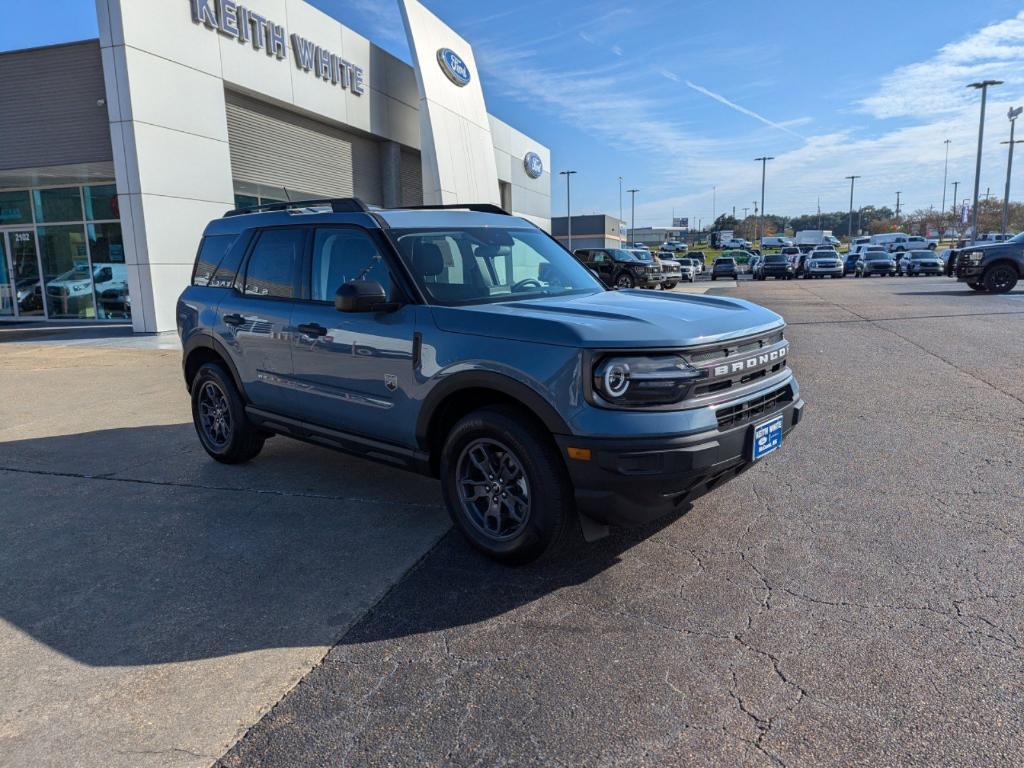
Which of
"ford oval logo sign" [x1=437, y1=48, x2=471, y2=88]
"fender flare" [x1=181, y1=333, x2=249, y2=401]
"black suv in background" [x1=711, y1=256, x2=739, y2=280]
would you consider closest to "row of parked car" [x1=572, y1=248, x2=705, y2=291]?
"ford oval logo sign" [x1=437, y1=48, x2=471, y2=88]

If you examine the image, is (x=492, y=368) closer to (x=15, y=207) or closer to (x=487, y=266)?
(x=487, y=266)

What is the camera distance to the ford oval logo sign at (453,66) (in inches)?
910

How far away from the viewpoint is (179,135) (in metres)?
14.7

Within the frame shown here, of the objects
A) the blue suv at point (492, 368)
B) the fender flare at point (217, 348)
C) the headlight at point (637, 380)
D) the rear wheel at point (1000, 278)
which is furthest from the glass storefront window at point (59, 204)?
the rear wheel at point (1000, 278)

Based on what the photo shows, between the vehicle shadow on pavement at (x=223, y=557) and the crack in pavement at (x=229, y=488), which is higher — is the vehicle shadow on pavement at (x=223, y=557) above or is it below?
below

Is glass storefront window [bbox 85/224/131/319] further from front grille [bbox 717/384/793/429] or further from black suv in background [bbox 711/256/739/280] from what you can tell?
black suv in background [bbox 711/256/739/280]

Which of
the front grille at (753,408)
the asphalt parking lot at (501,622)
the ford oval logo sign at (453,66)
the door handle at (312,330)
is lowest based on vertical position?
the asphalt parking lot at (501,622)

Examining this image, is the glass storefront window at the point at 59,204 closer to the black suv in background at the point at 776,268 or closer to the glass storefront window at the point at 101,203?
A: the glass storefront window at the point at 101,203

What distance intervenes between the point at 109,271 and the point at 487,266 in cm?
1600

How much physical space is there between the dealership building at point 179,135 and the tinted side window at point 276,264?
10352mm

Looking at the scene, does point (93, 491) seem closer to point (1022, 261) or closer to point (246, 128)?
point (246, 128)

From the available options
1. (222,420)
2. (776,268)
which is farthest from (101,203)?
(776,268)

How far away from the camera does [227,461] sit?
5750mm

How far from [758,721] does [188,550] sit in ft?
10.2
